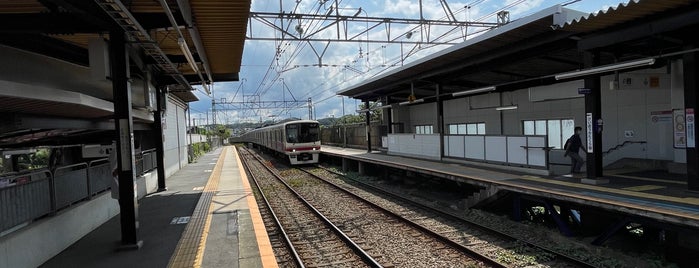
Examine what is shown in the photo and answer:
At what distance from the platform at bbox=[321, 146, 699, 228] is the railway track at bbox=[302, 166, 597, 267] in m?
1.23

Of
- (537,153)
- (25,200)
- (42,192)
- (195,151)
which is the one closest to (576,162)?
(537,153)

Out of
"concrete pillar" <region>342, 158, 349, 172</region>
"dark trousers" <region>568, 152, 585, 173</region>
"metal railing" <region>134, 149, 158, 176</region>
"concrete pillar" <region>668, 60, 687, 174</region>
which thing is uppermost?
"concrete pillar" <region>668, 60, 687, 174</region>

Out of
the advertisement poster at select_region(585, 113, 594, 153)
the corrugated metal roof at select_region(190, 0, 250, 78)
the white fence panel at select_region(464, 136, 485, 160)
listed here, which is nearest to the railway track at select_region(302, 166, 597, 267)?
the advertisement poster at select_region(585, 113, 594, 153)

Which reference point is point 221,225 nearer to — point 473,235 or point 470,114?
point 473,235

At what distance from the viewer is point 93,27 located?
254 inches

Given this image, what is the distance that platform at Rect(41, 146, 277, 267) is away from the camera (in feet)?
19.8

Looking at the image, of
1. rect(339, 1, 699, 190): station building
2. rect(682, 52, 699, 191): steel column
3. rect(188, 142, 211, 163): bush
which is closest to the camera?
rect(682, 52, 699, 191): steel column

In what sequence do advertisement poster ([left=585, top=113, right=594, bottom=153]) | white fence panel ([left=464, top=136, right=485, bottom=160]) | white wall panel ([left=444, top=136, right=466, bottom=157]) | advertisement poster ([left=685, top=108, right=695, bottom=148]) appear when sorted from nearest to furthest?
1. advertisement poster ([left=685, top=108, right=695, bottom=148])
2. advertisement poster ([left=585, top=113, right=594, bottom=153])
3. white fence panel ([left=464, top=136, right=485, bottom=160])
4. white wall panel ([left=444, top=136, right=466, bottom=157])

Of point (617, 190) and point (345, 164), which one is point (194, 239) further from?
point (345, 164)

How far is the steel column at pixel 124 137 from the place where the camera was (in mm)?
6695

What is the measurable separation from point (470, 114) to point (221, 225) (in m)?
14.8

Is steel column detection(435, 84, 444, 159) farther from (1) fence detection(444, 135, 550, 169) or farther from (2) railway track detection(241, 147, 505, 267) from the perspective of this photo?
(2) railway track detection(241, 147, 505, 267)

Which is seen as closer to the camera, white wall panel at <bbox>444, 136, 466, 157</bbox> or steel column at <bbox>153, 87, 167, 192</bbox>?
steel column at <bbox>153, 87, 167, 192</bbox>

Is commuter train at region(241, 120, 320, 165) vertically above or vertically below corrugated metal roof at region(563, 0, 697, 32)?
below
